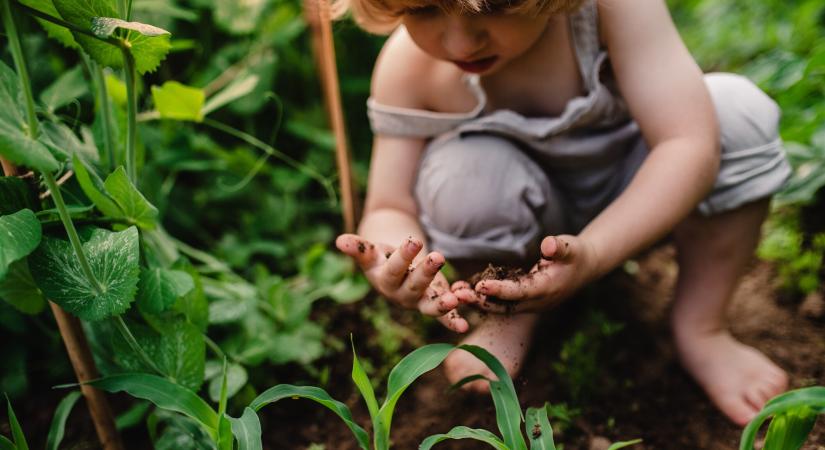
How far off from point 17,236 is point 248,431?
357 millimetres

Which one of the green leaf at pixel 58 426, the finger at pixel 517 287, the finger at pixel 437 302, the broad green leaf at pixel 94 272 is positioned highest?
the broad green leaf at pixel 94 272

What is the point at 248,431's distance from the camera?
0.81 m

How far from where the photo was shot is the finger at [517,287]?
87cm

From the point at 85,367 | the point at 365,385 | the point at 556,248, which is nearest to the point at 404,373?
the point at 365,385

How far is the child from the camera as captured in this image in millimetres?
952

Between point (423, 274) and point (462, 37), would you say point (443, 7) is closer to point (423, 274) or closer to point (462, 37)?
point (462, 37)

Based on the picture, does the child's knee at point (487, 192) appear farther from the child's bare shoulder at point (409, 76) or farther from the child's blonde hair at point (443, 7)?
the child's blonde hair at point (443, 7)

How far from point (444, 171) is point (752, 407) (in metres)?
0.68

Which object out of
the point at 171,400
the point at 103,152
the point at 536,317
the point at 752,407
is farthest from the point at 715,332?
the point at 103,152

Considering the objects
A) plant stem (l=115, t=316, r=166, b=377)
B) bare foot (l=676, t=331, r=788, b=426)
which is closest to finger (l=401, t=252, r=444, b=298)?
plant stem (l=115, t=316, r=166, b=377)

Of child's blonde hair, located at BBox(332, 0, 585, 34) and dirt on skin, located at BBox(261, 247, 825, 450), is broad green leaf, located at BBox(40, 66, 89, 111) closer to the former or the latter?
child's blonde hair, located at BBox(332, 0, 585, 34)

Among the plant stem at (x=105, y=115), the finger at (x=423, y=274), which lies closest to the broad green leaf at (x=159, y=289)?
the plant stem at (x=105, y=115)

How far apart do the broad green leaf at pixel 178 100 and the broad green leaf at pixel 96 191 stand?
27 centimetres

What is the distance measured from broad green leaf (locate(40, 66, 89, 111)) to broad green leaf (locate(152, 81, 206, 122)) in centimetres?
12
